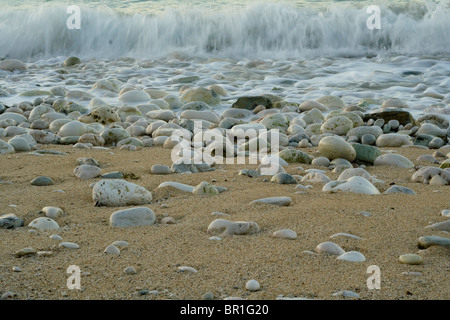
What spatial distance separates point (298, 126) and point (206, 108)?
51.9 inches

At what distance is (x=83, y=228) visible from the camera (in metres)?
2.48

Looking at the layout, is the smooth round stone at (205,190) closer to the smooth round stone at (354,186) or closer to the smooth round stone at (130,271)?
the smooth round stone at (354,186)

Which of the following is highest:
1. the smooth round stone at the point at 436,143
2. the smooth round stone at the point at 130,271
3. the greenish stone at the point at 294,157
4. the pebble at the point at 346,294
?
the smooth round stone at the point at 130,271

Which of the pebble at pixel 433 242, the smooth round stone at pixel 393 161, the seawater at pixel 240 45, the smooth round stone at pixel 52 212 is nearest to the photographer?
the pebble at pixel 433 242

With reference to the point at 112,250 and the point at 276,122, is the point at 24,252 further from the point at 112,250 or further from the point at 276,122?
the point at 276,122

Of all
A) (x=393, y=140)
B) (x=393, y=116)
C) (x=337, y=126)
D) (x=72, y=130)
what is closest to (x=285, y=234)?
(x=393, y=140)

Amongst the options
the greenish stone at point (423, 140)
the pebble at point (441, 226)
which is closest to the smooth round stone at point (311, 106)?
the greenish stone at point (423, 140)

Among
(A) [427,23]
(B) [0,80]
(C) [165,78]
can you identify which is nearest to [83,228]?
(C) [165,78]

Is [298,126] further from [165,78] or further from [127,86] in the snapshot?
[165,78]

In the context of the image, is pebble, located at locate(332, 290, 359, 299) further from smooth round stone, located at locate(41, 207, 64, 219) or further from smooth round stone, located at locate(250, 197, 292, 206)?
smooth round stone, located at locate(41, 207, 64, 219)

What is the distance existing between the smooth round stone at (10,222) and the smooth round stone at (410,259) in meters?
1.57

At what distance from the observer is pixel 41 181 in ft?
10.6

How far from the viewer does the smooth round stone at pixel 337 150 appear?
382 centimetres
